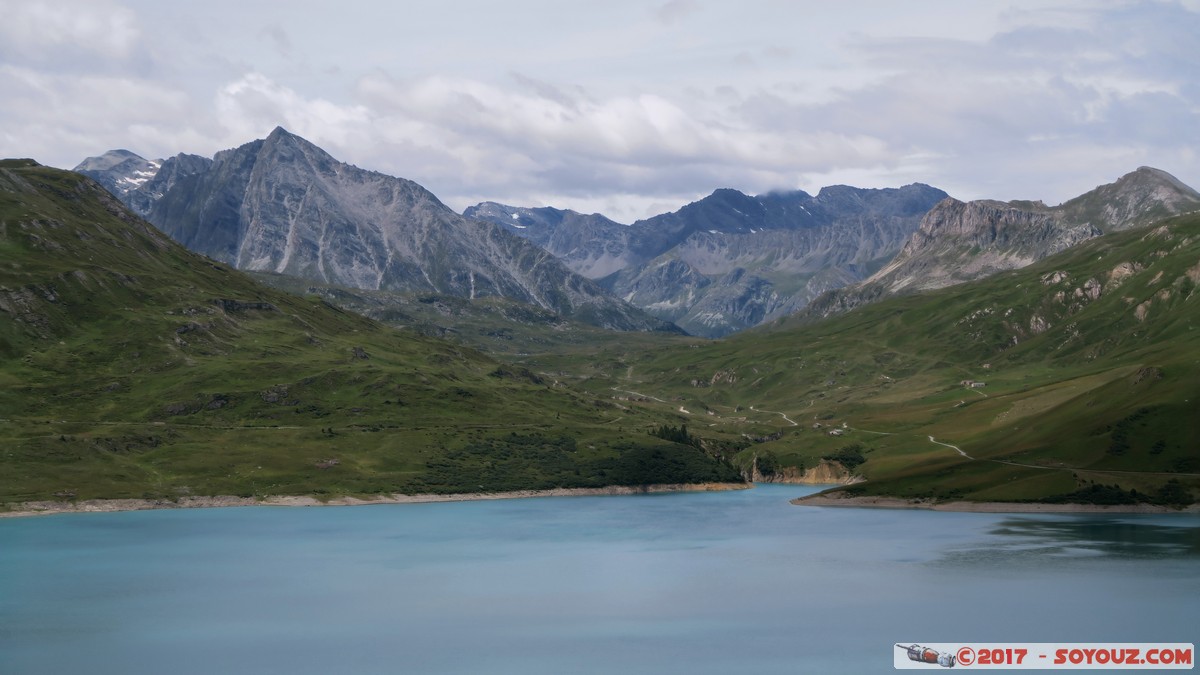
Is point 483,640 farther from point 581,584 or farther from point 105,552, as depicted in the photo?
point 105,552

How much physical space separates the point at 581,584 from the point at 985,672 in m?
58.6

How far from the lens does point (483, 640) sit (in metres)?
108

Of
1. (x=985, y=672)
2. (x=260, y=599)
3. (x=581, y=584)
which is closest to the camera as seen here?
(x=985, y=672)

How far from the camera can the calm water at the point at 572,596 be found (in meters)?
101

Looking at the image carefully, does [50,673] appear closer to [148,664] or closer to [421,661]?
[148,664]

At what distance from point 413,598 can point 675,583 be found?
32613 millimetres

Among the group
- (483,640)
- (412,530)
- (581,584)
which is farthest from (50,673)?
(412,530)

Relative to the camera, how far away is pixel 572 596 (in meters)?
132

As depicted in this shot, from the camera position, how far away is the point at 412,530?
200 m

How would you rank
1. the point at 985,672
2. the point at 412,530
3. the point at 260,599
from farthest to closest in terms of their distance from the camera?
the point at 412,530 → the point at 260,599 → the point at 985,672

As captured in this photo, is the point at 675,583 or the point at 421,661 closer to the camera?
the point at 421,661

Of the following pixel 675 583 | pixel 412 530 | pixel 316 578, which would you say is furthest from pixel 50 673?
pixel 412 530

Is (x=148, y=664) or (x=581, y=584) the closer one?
(x=148, y=664)

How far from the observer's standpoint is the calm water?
101250 millimetres
